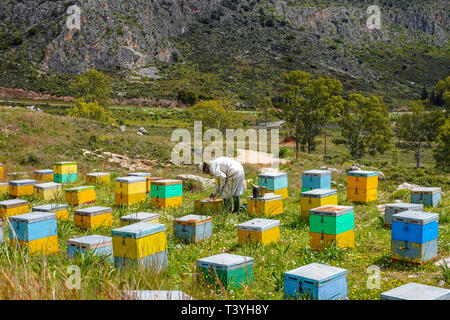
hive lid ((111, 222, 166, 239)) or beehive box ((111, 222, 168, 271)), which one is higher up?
hive lid ((111, 222, 166, 239))

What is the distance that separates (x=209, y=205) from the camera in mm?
10477

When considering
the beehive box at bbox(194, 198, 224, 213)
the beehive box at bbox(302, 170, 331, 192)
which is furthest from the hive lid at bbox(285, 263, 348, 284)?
the beehive box at bbox(302, 170, 331, 192)

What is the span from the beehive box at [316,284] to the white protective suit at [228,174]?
5597mm

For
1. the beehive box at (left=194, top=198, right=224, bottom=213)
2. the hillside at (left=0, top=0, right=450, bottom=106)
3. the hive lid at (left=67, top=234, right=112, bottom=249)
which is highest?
the hillside at (left=0, top=0, right=450, bottom=106)

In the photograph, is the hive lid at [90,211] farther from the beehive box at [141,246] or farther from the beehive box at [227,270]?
the beehive box at [227,270]

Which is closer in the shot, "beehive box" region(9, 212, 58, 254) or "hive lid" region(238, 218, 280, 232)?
"beehive box" region(9, 212, 58, 254)

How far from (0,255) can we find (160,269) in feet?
9.12

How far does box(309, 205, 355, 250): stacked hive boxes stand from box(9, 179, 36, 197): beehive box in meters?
10.2

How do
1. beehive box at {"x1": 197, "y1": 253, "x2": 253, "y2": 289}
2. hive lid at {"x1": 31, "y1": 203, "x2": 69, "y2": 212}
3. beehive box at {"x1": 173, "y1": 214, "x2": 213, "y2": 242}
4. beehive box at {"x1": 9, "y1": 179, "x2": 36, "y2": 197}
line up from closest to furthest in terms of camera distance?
beehive box at {"x1": 197, "y1": 253, "x2": 253, "y2": 289}
beehive box at {"x1": 173, "y1": 214, "x2": 213, "y2": 242}
hive lid at {"x1": 31, "y1": 203, "x2": 69, "y2": 212}
beehive box at {"x1": 9, "y1": 179, "x2": 36, "y2": 197}

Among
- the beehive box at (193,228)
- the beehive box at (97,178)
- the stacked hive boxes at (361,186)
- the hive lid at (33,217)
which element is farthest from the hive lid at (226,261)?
the beehive box at (97,178)

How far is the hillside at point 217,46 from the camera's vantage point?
7375cm

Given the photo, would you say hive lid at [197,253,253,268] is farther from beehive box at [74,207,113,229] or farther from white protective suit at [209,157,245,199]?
white protective suit at [209,157,245,199]

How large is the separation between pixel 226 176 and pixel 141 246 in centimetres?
505

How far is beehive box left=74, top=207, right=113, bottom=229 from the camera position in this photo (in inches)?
359
